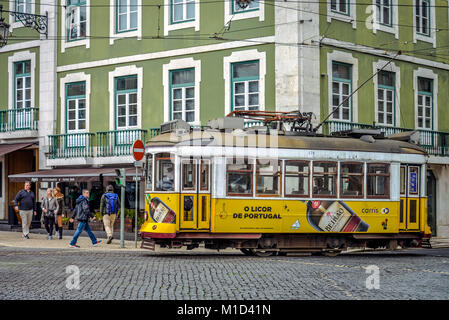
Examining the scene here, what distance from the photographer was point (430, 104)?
31.0 meters

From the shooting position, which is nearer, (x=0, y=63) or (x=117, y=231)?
(x=117, y=231)

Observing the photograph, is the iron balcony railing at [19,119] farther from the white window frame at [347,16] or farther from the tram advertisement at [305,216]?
the tram advertisement at [305,216]

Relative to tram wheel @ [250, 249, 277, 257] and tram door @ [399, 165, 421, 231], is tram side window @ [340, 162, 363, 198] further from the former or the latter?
tram wheel @ [250, 249, 277, 257]

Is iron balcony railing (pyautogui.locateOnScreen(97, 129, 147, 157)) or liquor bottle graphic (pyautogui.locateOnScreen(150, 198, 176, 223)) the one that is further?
iron balcony railing (pyautogui.locateOnScreen(97, 129, 147, 157))

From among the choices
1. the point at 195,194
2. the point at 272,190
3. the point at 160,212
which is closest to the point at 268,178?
the point at 272,190

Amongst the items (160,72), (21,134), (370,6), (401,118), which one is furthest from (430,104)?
(21,134)

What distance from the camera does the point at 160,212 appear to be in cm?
1844

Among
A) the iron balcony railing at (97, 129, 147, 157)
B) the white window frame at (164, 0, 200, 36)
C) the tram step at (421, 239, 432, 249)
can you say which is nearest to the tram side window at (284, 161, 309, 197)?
the tram step at (421, 239, 432, 249)

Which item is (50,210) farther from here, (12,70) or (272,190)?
(12,70)

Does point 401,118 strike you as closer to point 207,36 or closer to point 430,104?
point 430,104

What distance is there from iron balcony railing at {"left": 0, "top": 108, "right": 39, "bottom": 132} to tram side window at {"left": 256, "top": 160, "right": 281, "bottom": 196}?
612 inches

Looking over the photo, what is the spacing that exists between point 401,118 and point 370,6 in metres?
4.31

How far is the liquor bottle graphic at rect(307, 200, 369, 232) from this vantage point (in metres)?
19.2
